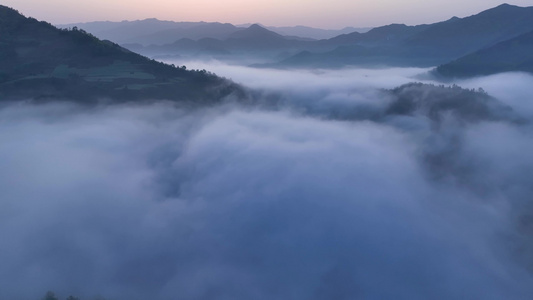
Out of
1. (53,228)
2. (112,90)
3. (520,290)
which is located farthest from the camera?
(112,90)

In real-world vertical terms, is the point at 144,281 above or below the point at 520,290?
above

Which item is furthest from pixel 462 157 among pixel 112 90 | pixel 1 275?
pixel 1 275

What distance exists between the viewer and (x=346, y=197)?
3386 inches

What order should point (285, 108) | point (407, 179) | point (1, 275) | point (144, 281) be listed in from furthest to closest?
point (285, 108) < point (407, 179) < point (144, 281) < point (1, 275)

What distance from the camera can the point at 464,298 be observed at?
62.5m

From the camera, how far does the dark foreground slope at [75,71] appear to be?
8775 cm

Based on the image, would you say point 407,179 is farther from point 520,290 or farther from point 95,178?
point 95,178

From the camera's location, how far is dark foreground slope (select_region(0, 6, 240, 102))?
87.8 meters

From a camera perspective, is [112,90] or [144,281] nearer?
[144,281]

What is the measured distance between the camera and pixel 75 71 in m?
92.9

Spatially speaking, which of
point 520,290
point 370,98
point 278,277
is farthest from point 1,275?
point 370,98

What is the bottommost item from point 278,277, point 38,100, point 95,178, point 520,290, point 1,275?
point 520,290

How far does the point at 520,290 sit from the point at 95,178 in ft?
243

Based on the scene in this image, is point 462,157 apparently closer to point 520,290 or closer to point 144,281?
point 520,290
